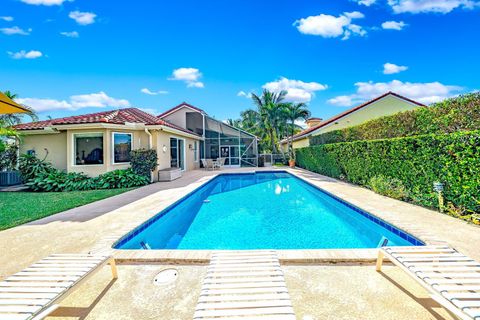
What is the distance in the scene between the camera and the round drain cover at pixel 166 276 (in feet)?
10.2

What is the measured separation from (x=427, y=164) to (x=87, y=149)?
1446cm

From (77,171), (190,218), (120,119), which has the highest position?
(120,119)

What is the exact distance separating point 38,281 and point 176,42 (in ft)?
54.3

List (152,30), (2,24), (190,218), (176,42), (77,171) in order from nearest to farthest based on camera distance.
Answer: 1. (190,218)
2. (2,24)
3. (77,171)
4. (152,30)
5. (176,42)

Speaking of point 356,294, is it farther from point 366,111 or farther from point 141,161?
point 366,111

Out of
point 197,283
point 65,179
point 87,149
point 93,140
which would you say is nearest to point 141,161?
point 93,140

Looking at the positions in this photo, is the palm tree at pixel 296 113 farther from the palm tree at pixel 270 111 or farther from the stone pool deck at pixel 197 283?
the stone pool deck at pixel 197 283

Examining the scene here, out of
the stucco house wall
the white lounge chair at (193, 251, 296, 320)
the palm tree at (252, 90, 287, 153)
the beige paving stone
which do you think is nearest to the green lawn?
the stucco house wall

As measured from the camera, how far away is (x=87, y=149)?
11.6 m

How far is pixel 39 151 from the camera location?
12.0 m

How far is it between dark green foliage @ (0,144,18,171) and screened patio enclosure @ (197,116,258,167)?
13267mm

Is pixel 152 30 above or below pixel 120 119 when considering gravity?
above

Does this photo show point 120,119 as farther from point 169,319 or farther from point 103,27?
point 169,319

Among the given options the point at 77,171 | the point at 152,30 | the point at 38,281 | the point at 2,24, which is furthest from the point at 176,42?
the point at 38,281
